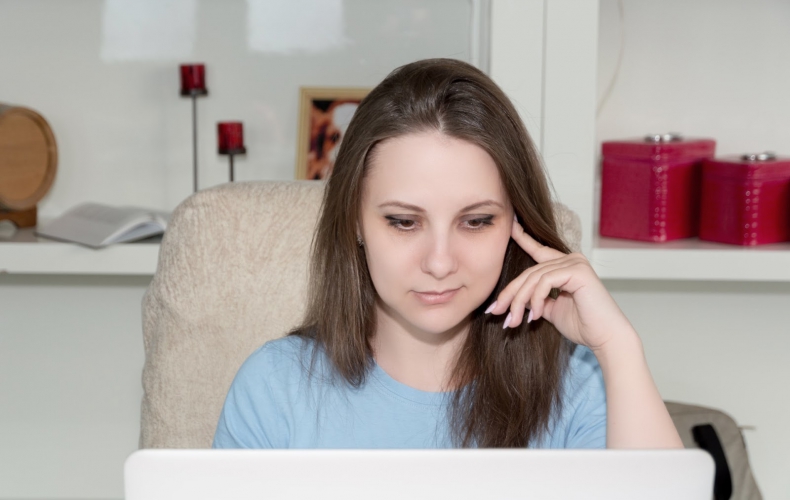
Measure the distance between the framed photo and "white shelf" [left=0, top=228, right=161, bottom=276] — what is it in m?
0.40

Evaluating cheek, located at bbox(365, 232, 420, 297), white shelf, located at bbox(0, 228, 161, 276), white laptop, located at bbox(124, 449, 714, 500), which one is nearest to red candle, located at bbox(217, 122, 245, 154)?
white shelf, located at bbox(0, 228, 161, 276)

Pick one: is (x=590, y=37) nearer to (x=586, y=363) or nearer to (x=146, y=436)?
(x=586, y=363)

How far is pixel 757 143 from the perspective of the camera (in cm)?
194

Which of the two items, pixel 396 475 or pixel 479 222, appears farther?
pixel 479 222

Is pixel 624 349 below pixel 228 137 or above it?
below

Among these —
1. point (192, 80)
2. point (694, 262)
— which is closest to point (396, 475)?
point (694, 262)

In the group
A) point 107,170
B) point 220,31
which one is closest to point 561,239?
point 220,31

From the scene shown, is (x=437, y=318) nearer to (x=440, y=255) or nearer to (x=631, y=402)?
(x=440, y=255)

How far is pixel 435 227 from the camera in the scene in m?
0.97

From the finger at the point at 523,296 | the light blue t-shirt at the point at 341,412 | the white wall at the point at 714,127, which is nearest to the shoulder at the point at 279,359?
the light blue t-shirt at the point at 341,412

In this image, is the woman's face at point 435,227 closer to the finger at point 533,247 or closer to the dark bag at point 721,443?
the finger at point 533,247

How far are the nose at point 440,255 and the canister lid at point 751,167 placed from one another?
0.91 metres

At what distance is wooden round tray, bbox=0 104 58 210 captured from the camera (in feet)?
5.87

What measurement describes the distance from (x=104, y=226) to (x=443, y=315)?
3.24 feet
